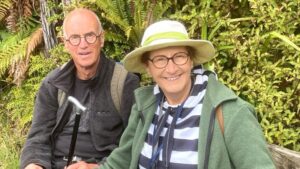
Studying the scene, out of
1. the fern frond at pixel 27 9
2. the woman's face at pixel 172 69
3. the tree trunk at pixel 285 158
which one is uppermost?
the fern frond at pixel 27 9

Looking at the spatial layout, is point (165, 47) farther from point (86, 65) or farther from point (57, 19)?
point (57, 19)

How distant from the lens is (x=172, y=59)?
267 cm

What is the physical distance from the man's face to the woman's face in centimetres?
106

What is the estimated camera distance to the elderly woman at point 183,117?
7.88 ft

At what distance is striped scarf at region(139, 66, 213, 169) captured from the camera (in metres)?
2.63

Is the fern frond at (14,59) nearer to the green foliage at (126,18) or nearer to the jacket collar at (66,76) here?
the green foliage at (126,18)

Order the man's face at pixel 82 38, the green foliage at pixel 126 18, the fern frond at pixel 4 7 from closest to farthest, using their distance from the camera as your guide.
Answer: the man's face at pixel 82 38 < the green foliage at pixel 126 18 < the fern frond at pixel 4 7

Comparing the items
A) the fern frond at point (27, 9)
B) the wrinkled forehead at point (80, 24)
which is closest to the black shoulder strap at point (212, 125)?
the wrinkled forehead at point (80, 24)

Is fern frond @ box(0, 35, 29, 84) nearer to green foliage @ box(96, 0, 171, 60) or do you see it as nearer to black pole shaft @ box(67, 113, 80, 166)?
green foliage @ box(96, 0, 171, 60)

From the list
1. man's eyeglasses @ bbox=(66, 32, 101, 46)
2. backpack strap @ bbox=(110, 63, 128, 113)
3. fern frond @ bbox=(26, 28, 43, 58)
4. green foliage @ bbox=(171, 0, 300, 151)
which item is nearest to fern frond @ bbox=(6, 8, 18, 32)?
fern frond @ bbox=(26, 28, 43, 58)

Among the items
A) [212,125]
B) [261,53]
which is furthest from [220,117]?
[261,53]

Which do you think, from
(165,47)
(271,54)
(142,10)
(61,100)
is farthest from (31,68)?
(165,47)

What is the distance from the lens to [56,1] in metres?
6.46

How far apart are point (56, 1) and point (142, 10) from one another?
1.68m
